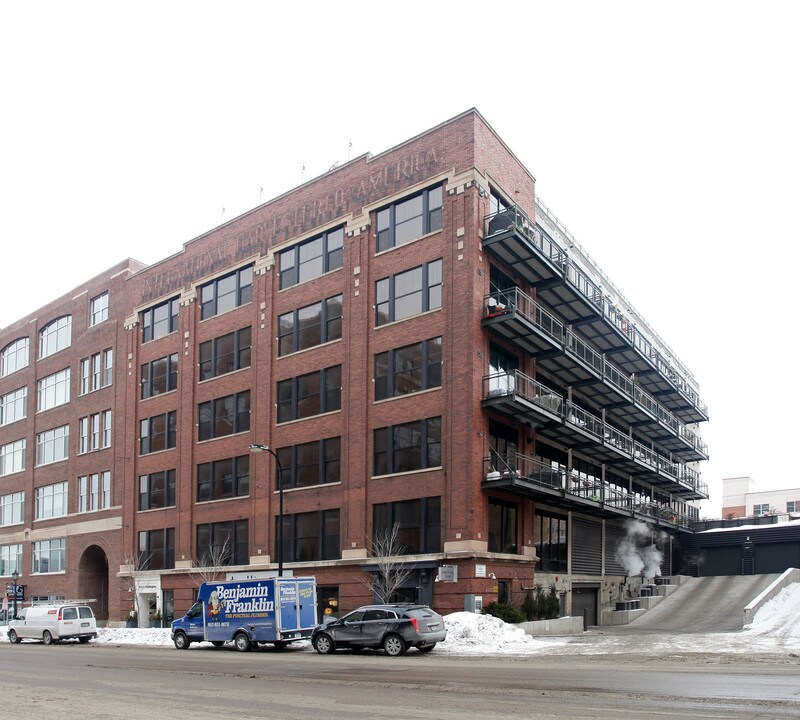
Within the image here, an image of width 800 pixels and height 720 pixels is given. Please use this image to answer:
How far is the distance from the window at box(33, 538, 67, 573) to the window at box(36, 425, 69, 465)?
5.38 metres

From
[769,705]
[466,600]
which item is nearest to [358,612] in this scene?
[466,600]

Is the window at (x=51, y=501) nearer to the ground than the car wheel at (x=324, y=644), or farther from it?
farther from it

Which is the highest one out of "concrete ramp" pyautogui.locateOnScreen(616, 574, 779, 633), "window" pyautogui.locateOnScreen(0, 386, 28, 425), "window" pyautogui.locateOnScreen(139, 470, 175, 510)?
"window" pyautogui.locateOnScreen(0, 386, 28, 425)

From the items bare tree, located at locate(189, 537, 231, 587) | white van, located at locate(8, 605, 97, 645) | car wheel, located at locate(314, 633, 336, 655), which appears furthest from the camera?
bare tree, located at locate(189, 537, 231, 587)

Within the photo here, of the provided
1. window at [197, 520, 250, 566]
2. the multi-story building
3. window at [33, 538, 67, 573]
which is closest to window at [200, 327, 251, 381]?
the multi-story building

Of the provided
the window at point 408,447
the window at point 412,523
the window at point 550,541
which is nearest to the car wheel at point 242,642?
the window at point 412,523

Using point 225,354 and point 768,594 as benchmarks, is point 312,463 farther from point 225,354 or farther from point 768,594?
point 768,594

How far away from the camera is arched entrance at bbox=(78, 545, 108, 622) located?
2157 inches

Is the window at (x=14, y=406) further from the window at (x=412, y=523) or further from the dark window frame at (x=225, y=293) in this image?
the window at (x=412, y=523)

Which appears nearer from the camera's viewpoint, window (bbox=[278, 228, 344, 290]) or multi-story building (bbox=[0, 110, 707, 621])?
multi-story building (bbox=[0, 110, 707, 621])

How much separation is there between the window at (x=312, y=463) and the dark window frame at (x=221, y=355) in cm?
581

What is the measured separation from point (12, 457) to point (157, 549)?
21995 mm

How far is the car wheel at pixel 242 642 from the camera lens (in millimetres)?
30797

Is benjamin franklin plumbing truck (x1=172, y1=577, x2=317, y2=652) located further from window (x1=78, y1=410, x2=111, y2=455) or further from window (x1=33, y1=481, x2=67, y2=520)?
window (x1=33, y1=481, x2=67, y2=520)
